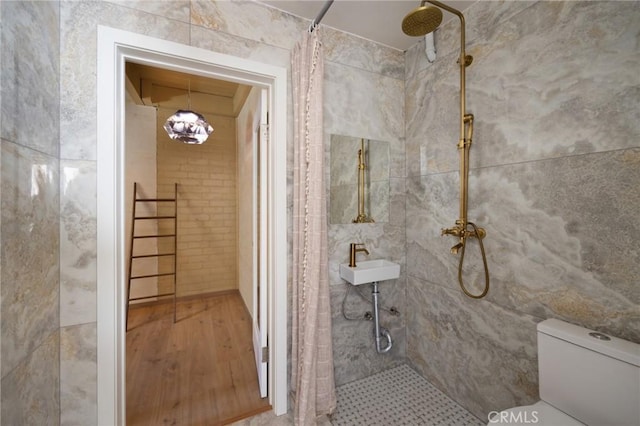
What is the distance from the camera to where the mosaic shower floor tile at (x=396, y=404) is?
154 cm

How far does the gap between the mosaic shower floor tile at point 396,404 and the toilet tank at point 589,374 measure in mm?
682

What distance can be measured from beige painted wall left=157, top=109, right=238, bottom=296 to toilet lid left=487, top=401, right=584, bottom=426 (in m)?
3.61

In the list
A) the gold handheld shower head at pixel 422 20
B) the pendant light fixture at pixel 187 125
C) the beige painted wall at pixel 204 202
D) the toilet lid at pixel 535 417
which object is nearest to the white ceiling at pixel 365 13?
the gold handheld shower head at pixel 422 20

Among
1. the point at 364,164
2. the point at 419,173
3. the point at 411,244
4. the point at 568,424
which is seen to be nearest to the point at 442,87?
the point at 419,173

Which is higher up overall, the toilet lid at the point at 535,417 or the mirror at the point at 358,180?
the mirror at the point at 358,180

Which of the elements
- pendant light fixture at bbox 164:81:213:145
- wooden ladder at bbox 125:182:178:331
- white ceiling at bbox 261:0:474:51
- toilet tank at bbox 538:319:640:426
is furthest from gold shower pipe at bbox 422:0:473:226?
wooden ladder at bbox 125:182:178:331

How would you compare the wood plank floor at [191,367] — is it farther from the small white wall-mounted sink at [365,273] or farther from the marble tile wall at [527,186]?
the marble tile wall at [527,186]

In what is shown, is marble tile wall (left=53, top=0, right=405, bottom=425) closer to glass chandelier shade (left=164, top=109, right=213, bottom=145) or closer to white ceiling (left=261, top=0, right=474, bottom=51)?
white ceiling (left=261, top=0, right=474, bottom=51)

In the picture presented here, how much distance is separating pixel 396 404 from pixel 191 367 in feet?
5.40

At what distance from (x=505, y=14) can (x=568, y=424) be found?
6.43 ft

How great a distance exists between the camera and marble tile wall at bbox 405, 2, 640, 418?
3.41 feet

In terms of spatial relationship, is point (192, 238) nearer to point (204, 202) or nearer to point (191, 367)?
point (204, 202)

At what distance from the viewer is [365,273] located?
5.52 feet

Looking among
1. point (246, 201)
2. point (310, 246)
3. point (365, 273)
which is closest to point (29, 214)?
point (310, 246)
